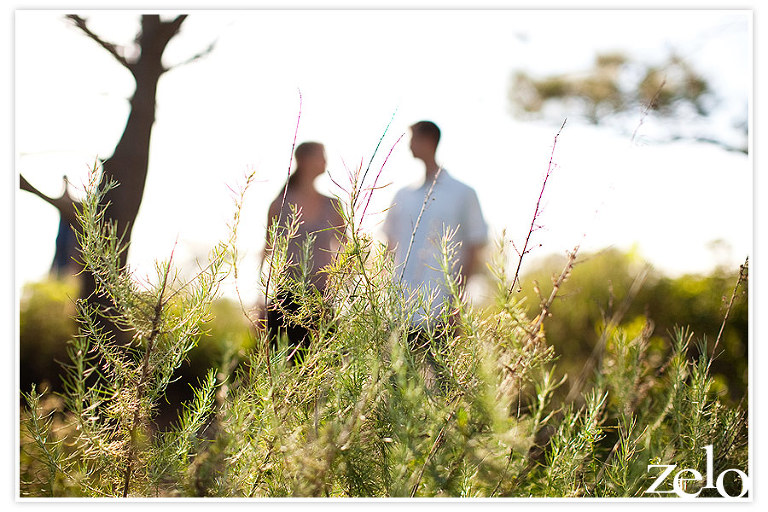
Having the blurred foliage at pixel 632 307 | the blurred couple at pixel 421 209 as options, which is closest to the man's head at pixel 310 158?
the blurred couple at pixel 421 209

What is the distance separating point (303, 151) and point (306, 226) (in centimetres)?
35

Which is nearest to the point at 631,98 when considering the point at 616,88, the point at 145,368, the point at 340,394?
the point at 616,88

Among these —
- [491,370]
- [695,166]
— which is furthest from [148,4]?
[695,166]

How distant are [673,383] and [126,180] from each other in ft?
5.44

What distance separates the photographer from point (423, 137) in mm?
1872

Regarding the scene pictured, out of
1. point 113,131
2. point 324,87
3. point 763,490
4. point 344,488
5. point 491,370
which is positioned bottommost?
point 763,490

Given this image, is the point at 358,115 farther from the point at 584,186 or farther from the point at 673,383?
the point at 673,383

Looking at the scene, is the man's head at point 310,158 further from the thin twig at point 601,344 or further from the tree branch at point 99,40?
the thin twig at point 601,344

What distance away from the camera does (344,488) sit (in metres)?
→ 1.26

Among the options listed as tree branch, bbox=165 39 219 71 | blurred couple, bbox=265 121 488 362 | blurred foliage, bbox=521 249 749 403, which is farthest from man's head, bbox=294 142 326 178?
blurred foliage, bbox=521 249 749 403

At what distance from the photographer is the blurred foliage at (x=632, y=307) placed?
265 centimetres

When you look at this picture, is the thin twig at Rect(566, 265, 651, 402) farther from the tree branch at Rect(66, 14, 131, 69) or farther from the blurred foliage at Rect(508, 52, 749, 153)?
the tree branch at Rect(66, 14, 131, 69)

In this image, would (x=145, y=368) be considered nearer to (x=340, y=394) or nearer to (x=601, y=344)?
(x=340, y=394)

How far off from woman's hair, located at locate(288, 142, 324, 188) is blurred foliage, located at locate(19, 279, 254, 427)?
0.48 meters
